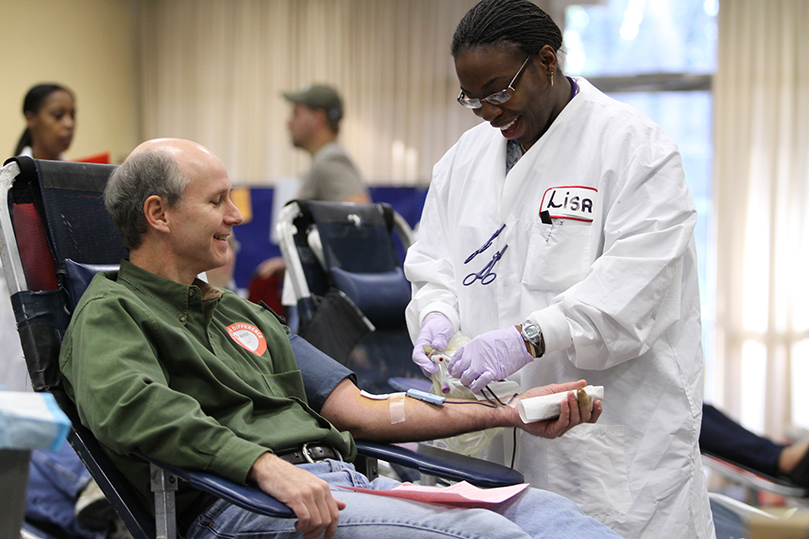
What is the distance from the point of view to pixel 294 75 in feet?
18.3

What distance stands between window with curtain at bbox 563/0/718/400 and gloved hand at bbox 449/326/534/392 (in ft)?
12.6

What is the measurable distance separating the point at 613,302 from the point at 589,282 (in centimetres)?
6

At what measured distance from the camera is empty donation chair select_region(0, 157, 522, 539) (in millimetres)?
1280

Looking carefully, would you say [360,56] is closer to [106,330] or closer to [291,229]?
[291,229]

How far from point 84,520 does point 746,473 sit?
2.20 metres

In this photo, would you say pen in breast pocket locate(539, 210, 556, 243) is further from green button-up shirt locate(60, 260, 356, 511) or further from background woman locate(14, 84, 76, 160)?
background woman locate(14, 84, 76, 160)

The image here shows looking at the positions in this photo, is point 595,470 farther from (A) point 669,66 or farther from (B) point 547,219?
(A) point 669,66

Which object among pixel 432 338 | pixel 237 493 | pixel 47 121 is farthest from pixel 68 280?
pixel 47 121

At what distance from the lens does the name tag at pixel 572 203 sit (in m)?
1.57

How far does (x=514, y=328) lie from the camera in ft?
4.95

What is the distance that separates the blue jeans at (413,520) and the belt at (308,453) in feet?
0.08

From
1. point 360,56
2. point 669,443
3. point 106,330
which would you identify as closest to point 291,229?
point 106,330

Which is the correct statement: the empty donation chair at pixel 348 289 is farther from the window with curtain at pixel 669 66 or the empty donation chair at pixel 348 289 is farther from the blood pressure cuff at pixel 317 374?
the window with curtain at pixel 669 66


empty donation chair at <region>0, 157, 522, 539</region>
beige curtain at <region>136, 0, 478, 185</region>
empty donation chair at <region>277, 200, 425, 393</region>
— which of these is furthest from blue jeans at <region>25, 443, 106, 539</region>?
beige curtain at <region>136, 0, 478, 185</region>
